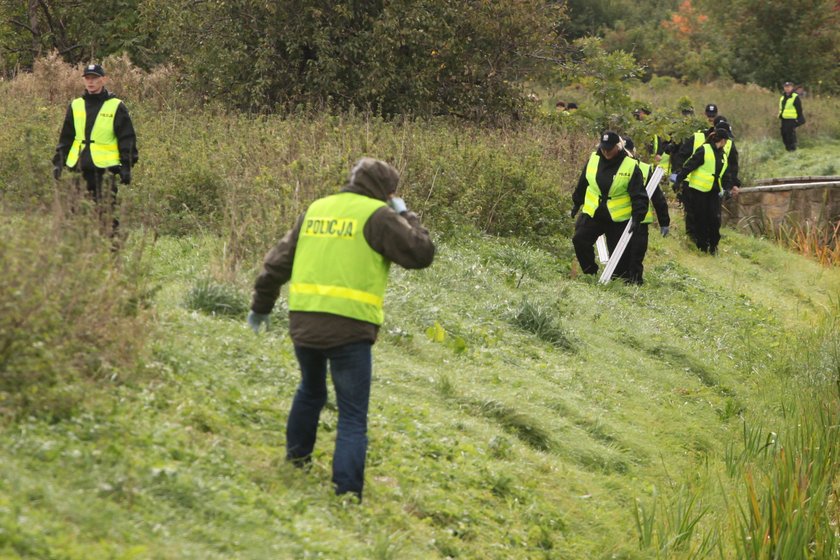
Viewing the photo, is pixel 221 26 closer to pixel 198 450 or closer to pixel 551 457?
pixel 551 457

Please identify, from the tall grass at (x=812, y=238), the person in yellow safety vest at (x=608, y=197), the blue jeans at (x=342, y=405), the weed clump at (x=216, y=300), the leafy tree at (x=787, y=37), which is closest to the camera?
the blue jeans at (x=342, y=405)

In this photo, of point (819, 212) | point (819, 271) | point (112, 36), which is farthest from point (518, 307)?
point (112, 36)

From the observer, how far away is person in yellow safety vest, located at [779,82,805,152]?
33750mm

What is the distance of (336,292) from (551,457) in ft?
9.66

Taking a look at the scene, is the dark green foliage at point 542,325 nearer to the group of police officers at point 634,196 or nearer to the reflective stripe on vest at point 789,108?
the group of police officers at point 634,196

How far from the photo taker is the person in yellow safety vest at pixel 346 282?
6.62m

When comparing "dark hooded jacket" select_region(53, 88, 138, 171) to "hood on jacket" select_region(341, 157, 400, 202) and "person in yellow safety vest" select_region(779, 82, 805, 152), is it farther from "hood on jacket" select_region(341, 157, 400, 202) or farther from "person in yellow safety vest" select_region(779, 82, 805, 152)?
"person in yellow safety vest" select_region(779, 82, 805, 152)

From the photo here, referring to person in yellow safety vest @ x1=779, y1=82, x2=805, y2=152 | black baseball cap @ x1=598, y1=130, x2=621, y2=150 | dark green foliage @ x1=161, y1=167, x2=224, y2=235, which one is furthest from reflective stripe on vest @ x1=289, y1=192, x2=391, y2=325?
person in yellow safety vest @ x1=779, y1=82, x2=805, y2=152

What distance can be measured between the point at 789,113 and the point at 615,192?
2091 cm

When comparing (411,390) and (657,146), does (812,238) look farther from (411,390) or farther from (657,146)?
(411,390)

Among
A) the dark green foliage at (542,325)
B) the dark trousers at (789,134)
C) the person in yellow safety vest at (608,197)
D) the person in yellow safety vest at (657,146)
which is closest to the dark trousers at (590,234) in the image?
the person in yellow safety vest at (608,197)

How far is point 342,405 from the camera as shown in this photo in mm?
6848

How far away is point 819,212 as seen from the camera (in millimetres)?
22406

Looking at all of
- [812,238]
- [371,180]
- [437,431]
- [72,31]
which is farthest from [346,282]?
[72,31]
